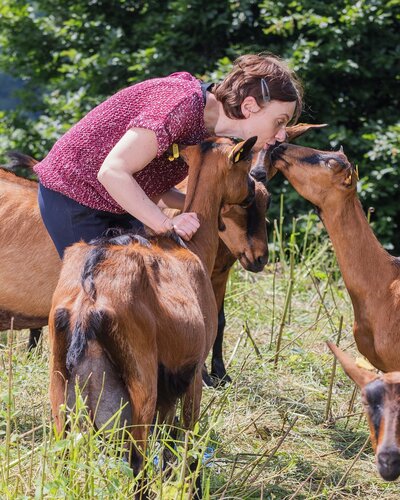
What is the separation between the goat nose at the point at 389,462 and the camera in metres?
2.94

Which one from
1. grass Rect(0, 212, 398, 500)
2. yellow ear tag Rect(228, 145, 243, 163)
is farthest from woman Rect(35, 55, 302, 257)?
grass Rect(0, 212, 398, 500)

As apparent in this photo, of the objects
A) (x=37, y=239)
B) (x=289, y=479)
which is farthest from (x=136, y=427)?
(x=37, y=239)

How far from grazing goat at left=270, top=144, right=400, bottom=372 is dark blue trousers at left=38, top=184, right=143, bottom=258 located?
850mm

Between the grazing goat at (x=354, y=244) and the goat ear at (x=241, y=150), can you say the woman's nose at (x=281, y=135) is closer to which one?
the grazing goat at (x=354, y=244)

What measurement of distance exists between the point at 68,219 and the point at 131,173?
1.87 ft

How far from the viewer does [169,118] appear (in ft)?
13.6

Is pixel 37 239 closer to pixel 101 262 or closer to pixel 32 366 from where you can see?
pixel 32 366

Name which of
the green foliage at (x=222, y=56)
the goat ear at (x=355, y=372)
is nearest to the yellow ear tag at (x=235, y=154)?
the goat ear at (x=355, y=372)

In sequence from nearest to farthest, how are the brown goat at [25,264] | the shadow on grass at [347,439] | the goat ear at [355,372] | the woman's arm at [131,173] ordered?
1. the goat ear at [355,372]
2. the woman's arm at [131,173]
3. the brown goat at [25,264]
4. the shadow on grass at [347,439]

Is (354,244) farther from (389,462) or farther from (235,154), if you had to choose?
(389,462)

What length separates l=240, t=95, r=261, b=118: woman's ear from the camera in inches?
175

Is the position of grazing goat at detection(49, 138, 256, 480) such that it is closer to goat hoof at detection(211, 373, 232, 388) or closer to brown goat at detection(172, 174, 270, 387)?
brown goat at detection(172, 174, 270, 387)

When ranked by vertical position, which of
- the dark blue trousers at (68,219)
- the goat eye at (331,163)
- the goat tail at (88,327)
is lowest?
the goat tail at (88,327)

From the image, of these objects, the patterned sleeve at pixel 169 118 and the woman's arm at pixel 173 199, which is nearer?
the patterned sleeve at pixel 169 118
